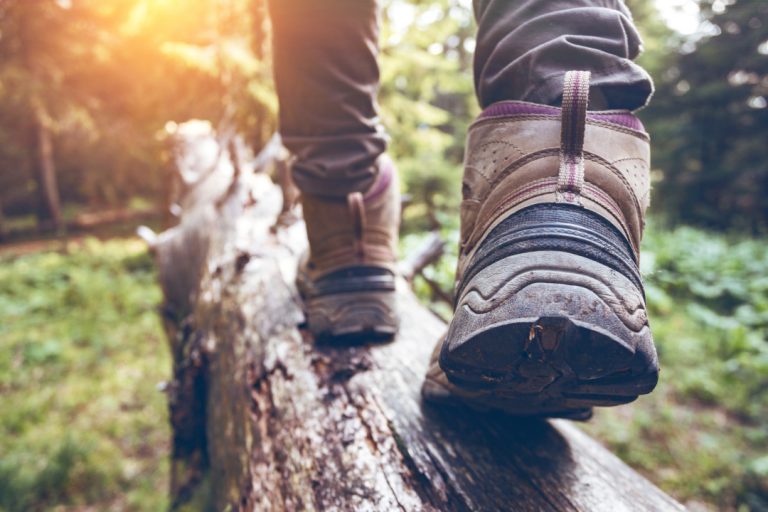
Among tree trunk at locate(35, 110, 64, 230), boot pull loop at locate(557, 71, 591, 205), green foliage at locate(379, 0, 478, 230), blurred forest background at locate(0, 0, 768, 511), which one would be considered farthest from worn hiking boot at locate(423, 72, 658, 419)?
tree trunk at locate(35, 110, 64, 230)

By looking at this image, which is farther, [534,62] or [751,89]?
[751,89]

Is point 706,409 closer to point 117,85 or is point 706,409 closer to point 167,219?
point 167,219

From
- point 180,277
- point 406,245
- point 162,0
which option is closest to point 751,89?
point 406,245

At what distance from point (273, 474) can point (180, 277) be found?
2.19 m

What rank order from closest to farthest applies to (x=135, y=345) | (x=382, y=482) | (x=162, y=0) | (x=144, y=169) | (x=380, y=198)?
(x=382, y=482) < (x=380, y=198) < (x=162, y=0) < (x=135, y=345) < (x=144, y=169)

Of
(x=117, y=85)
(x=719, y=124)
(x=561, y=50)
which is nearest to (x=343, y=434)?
(x=561, y=50)

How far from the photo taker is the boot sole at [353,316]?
1.24 metres

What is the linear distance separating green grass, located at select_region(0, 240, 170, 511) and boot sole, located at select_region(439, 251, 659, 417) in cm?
261

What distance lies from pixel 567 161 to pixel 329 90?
71 cm

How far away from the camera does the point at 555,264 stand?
67 centimetres

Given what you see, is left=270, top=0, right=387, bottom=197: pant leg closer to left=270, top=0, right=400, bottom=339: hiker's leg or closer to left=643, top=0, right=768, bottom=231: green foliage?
left=270, top=0, right=400, bottom=339: hiker's leg

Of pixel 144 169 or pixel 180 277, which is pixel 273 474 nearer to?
pixel 180 277

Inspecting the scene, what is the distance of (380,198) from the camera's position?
1343 millimetres

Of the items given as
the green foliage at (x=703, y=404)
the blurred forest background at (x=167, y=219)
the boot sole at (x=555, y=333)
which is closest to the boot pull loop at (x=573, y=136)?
the boot sole at (x=555, y=333)
